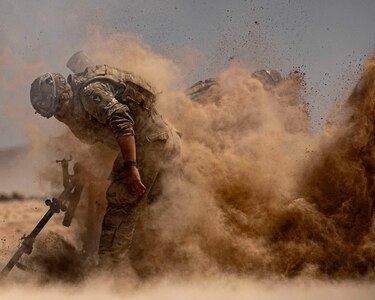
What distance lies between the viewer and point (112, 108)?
16.7 ft

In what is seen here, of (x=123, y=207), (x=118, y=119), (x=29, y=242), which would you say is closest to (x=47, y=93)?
(x=118, y=119)

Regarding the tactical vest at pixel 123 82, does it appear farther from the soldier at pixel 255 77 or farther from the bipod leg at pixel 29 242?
the soldier at pixel 255 77

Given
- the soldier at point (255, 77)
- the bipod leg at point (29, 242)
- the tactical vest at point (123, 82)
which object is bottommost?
the bipod leg at point (29, 242)

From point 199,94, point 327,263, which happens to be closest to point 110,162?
point 199,94

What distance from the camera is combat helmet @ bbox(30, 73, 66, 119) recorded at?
5.38 meters

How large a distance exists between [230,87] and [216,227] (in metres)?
2.49

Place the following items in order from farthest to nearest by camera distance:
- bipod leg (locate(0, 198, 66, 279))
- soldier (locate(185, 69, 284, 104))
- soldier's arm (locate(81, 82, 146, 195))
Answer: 1. soldier (locate(185, 69, 284, 104))
2. bipod leg (locate(0, 198, 66, 279))
3. soldier's arm (locate(81, 82, 146, 195))

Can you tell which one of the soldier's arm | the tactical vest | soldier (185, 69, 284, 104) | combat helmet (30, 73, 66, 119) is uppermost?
soldier (185, 69, 284, 104)

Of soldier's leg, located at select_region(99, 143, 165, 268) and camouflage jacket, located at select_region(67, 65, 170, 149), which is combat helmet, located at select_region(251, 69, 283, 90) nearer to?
camouflage jacket, located at select_region(67, 65, 170, 149)

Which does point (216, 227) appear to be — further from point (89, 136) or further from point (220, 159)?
point (89, 136)

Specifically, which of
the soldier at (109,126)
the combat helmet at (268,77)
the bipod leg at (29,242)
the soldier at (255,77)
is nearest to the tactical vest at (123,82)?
the soldier at (109,126)

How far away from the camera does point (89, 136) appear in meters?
5.59

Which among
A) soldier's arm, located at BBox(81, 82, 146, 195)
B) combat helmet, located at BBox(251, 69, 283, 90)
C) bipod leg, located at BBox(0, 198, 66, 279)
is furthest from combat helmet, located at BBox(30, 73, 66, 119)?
combat helmet, located at BBox(251, 69, 283, 90)

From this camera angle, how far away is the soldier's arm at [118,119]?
16.6 ft
